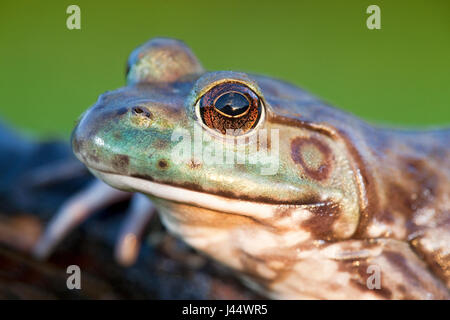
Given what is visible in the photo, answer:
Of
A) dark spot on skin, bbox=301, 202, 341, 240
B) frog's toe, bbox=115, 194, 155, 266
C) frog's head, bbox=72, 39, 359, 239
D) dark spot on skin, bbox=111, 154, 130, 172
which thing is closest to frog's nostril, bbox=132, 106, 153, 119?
frog's head, bbox=72, 39, 359, 239

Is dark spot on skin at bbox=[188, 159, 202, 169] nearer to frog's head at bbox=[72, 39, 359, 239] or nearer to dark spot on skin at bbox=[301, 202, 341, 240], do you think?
frog's head at bbox=[72, 39, 359, 239]

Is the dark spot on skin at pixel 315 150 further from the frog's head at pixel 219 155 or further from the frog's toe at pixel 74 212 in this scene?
the frog's toe at pixel 74 212

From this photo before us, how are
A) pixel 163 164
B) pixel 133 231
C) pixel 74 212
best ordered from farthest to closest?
pixel 74 212, pixel 133 231, pixel 163 164

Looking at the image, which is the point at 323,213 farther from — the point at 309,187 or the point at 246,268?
the point at 246,268

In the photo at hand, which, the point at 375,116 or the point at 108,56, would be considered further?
the point at 108,56

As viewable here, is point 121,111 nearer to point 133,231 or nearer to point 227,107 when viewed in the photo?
point 227,107

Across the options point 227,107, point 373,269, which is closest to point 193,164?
point 227,107

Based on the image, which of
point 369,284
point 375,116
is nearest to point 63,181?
point 369,284
